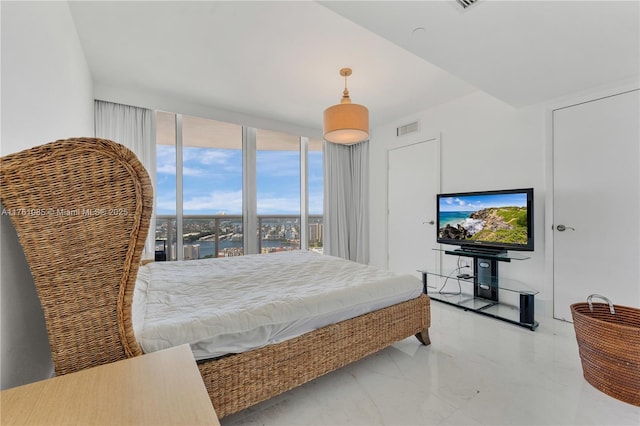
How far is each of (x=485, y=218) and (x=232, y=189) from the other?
3385 mm

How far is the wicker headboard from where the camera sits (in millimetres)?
749

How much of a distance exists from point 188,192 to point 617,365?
436cm

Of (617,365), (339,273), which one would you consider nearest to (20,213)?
(339,273)

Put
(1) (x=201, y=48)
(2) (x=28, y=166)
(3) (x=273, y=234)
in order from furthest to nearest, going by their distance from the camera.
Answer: (3) (x=273, y=234) < (1) (x=201, y=48) < (2) (x=28, y=166)

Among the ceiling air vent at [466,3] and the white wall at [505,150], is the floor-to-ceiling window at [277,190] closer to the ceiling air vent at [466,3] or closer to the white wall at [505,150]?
the white wall at [505,150]

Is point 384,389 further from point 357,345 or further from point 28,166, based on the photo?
point 28,166

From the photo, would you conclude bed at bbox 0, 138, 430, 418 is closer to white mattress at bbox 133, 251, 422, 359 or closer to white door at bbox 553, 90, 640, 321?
white mattress at bbox 133, 251, 422, 359

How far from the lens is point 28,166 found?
73 centimetres

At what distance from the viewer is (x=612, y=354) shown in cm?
155

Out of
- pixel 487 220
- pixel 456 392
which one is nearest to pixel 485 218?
pixel 487 220

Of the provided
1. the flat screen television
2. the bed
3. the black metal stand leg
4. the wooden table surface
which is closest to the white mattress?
the bed

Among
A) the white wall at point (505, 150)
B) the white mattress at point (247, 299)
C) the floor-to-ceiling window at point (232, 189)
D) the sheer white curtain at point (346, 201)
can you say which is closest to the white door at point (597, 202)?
the white wall at point (505, 150)

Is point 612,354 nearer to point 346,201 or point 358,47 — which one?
point 358,47

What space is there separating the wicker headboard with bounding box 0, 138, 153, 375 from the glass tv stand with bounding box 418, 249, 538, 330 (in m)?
3.07
